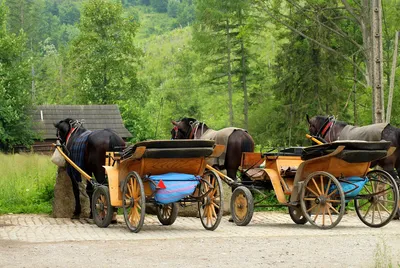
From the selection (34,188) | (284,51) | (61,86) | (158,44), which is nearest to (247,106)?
(284,51)

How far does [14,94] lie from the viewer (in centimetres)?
5241

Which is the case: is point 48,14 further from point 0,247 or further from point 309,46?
point 0,247

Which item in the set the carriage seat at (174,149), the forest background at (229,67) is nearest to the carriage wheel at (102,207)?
the carriage seat at (174,149)

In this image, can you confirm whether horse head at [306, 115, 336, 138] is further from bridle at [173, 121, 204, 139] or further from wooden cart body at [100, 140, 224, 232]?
wooden cart body at [100, 140, 224, 232]

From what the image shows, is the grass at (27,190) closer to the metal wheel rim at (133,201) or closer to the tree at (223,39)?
the metal wheel rim at (133,201)


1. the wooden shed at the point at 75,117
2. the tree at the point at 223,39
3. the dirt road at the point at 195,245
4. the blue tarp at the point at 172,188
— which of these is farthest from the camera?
the tree at the point at 223,39

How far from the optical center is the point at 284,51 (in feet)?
153

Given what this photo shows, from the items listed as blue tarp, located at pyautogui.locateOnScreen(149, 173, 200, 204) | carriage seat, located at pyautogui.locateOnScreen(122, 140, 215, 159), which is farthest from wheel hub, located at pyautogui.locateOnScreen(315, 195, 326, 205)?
blue tarp, located at pyautogui.locateOnScreen(149, 173, 200, 204)

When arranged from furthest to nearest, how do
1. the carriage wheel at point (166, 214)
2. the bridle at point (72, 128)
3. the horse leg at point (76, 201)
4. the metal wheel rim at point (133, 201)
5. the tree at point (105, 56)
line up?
the tree at point (105, 56), the bridle at point (72, 128), the horse leg at point (76, 201), the carriage wheel at point (166, 214), the metal wheel rim at point (133, 201)

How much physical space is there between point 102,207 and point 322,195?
3.65m

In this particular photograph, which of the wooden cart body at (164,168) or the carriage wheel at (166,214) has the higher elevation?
the wooden cart body at (164,168)

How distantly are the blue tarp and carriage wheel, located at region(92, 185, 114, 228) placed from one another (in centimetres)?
111

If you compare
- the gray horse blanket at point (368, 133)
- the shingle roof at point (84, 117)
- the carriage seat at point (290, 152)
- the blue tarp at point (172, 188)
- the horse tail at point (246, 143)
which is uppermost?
the shingle roof at point (84, 117)

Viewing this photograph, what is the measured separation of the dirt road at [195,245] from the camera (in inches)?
374
